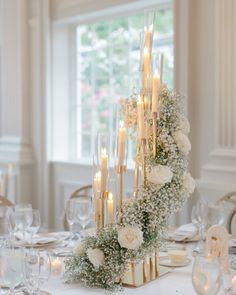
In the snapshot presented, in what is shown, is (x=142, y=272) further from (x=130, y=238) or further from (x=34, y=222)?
(x=34, y=222)

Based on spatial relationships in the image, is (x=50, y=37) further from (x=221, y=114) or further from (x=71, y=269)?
(x=71, y=269)

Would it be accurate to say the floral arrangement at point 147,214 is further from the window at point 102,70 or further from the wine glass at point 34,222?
the window at point 102,70

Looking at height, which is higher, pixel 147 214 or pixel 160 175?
pixel 160 175

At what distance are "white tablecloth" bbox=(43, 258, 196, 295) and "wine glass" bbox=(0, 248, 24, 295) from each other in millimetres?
164

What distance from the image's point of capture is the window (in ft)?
14.7

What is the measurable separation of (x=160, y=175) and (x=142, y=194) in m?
0.10

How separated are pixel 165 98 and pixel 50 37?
3.21 m

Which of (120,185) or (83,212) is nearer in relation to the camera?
(120,185)

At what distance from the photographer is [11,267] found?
1.66m

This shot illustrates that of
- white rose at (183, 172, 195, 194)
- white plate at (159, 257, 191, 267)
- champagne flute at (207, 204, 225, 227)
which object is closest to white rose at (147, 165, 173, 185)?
white rose at (183, 172, 195, 194)

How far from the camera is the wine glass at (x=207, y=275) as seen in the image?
1.51m

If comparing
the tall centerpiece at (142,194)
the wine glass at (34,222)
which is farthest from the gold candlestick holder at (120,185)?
the wine glass at (34,222)

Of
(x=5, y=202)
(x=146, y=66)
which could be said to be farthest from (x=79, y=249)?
(x=5, y=202)

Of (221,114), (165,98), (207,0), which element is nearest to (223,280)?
(165,98)
